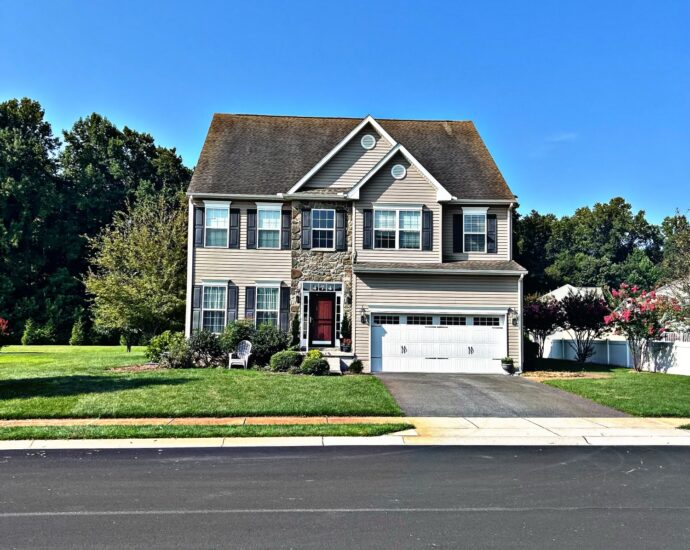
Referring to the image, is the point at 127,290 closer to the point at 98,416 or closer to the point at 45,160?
the point at 98,416

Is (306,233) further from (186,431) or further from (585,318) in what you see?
(186,431)

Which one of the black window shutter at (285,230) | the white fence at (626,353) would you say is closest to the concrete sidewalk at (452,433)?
the white fence at (626,353)

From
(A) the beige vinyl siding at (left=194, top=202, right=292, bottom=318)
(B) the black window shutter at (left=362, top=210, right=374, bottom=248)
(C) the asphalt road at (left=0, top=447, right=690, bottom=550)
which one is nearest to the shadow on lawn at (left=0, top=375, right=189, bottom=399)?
(C) the asphalt road at (left=0, top=447, right=690, bottom=550)

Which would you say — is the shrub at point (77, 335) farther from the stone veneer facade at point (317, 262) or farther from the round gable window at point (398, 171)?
the round gable window at point (398, 171)

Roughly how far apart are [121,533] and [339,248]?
59.5 ft

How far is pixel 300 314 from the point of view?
927 inches

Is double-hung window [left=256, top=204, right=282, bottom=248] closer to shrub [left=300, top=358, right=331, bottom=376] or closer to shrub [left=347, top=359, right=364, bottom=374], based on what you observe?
shrub [left=347, top=359, right=364, bottom=374]

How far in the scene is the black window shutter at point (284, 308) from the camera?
77.0ft

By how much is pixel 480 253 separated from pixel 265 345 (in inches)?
356

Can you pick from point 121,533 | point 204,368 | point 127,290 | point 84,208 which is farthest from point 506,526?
point 84,208

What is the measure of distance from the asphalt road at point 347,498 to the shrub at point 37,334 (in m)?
35.2

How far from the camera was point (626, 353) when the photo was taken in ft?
87.1

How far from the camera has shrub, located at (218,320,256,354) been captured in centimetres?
2180

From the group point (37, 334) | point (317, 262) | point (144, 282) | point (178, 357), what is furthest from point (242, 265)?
point (37, 334)
